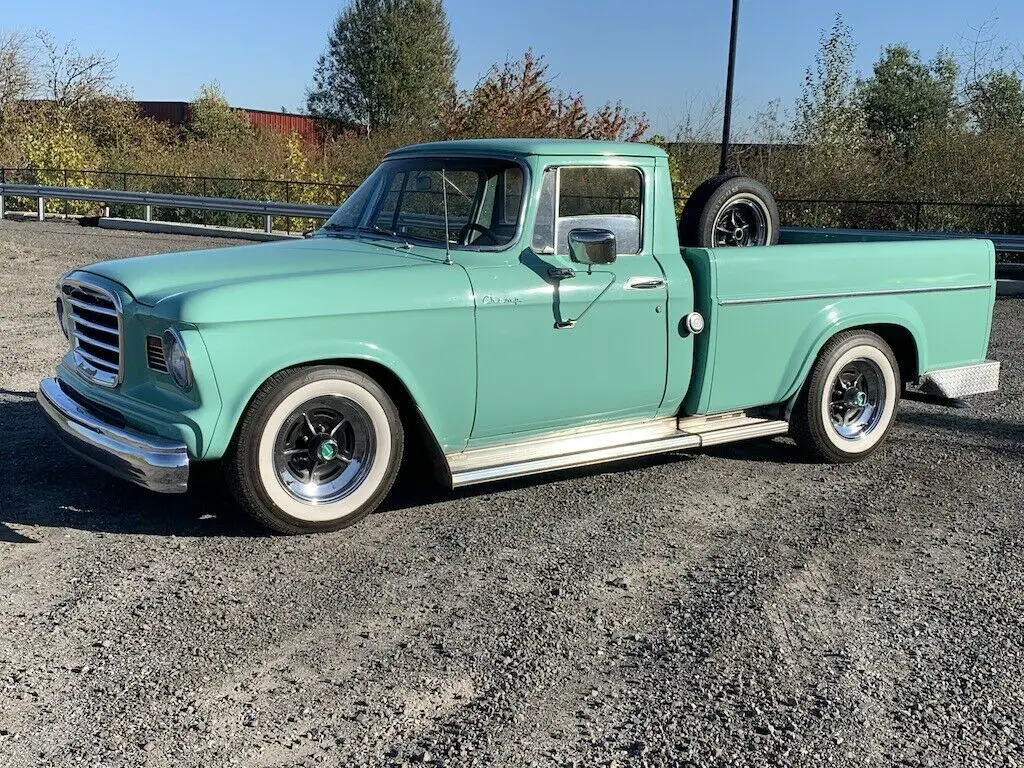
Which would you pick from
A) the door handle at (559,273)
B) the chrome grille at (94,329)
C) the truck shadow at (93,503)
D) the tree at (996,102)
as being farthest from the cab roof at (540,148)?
the tree at (996,102)

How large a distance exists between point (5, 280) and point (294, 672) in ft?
38.1

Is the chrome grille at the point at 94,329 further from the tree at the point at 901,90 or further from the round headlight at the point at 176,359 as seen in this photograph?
the tree at the point at 901,90

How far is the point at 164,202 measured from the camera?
22.7 meters

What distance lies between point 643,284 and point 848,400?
1735mm

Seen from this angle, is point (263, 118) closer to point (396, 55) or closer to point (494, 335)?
point (396, 55)

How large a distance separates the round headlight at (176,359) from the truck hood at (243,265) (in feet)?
0.72

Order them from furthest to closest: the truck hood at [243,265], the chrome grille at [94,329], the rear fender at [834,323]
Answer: the rear fender at [834,323] → the chrome grille at [94,329] → the truck hood at [243,265]

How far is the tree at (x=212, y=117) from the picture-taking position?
4197 centimetres

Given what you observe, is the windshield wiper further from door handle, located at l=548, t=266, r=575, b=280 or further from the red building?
the red building

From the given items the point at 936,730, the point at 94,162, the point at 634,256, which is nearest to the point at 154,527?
the point at 634,256

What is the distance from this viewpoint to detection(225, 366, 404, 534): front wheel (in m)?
4.51

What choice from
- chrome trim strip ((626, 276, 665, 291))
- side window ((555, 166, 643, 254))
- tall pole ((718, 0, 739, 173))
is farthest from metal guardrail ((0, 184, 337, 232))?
chrome trim strip ((626, 276, 665, 291))

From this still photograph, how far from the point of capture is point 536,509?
5.25 metres

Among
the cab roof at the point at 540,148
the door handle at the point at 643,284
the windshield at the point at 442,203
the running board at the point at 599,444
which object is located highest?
the cab roof at the point at 540,148
